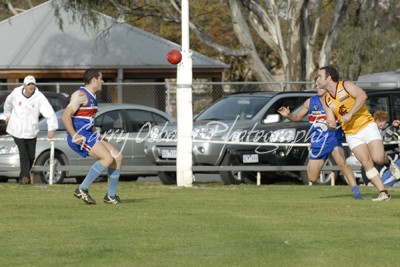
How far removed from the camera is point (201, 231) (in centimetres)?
1180

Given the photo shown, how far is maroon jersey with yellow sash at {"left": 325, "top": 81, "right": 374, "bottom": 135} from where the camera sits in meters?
15.1

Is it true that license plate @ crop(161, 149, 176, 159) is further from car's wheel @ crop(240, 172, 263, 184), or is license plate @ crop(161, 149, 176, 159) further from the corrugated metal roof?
the corrugated metal roof

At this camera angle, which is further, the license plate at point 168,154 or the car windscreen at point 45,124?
the car windscreen at point 45,124

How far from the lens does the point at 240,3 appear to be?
3828 cm

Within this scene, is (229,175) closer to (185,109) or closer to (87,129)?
(185,109)

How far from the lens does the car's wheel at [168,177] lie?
75.2 feet

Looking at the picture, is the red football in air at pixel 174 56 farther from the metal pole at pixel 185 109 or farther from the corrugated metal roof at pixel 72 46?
the corrugated metal roof at pixel 72 46

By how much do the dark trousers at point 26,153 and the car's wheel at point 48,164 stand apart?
121 centimetres

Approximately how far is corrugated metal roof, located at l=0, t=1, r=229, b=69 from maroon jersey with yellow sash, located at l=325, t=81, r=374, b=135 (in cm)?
2401

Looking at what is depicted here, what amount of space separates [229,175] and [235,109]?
4.51 ft

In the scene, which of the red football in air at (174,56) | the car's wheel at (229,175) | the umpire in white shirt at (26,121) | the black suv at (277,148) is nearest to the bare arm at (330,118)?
the red football in air at (174,56)

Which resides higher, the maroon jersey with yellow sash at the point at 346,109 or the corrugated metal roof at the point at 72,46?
the corrugated metal roof at the point at 72,46

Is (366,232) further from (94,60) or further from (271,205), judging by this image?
(94,60)

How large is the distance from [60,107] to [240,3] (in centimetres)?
1432
